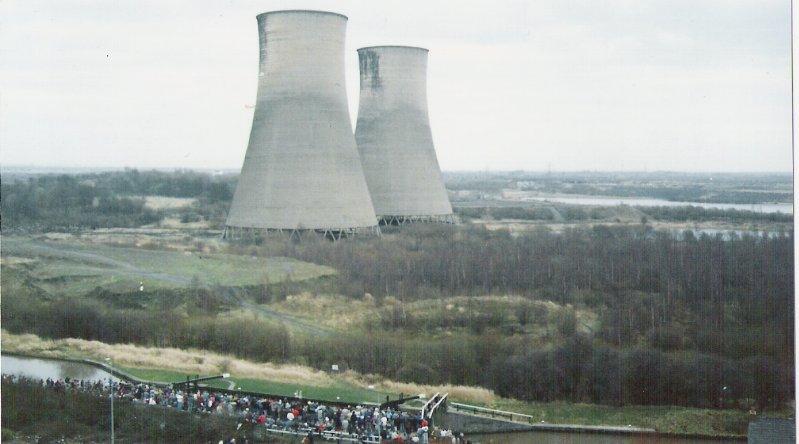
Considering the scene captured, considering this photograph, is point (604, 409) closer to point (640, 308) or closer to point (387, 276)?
point (640, 308)

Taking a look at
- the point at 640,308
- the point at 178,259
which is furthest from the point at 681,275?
the point at 178,259

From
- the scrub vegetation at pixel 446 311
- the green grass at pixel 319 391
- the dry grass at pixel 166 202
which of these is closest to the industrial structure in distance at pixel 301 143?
the scrub vegetation at pixel 446 311

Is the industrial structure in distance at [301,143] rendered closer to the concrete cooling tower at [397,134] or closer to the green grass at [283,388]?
the concrete cooling tower at [397,134]

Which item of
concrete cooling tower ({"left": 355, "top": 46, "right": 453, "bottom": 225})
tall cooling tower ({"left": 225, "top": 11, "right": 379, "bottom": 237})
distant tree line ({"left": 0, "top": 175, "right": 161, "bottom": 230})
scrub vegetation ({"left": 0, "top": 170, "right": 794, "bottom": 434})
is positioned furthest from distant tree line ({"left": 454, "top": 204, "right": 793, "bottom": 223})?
distant tree line ({"left": 0, "top": 175, "right": 161, "bottom": 230})

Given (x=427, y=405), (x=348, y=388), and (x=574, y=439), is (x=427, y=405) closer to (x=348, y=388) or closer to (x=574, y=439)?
(x=348, y=388)

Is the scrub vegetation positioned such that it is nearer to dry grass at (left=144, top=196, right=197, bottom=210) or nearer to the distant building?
the distant building

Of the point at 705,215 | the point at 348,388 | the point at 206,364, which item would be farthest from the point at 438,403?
the point at 705,215
